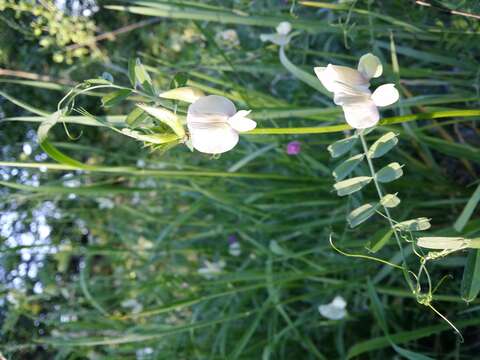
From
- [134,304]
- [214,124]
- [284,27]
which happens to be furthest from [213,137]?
[134,304]

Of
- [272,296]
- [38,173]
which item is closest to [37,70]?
[38,173]

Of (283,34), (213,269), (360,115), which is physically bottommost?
(360,115)

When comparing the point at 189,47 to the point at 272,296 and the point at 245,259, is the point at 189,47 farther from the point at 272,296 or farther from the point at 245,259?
the point at 272,296

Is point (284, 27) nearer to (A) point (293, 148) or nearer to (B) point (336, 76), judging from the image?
(A) point (293, 148)

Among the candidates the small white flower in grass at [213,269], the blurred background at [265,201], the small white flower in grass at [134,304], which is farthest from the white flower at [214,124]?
the small white flower in grass at [134,304]

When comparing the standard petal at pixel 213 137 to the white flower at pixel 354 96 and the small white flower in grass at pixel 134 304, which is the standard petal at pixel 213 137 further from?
the small white flower in grass at pixel 134 304

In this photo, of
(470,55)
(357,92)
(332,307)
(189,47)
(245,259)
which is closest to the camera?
(357,92)
